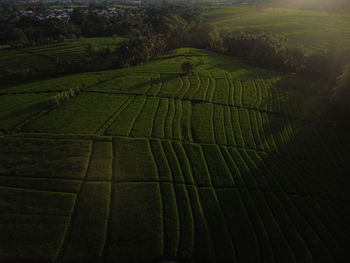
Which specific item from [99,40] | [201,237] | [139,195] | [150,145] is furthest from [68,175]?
[99,40]

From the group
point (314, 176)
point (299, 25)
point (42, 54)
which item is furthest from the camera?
point (299, 25)

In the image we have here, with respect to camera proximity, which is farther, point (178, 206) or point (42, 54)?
point (42, 54)

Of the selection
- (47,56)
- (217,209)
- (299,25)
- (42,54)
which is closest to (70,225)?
(217,209)

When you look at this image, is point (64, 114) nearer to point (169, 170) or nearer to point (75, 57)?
point (169, 170)

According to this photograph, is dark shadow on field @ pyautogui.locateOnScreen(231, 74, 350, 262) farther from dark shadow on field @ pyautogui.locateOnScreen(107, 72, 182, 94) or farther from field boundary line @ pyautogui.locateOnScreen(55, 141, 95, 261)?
dark shadow on field @ pyautogui.locateOnScreen(107, 72, 182, 94)

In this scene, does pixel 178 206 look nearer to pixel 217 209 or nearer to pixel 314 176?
pixel 217 209

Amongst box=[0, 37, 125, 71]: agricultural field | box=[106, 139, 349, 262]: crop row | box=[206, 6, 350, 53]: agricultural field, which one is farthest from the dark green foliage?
box=[206, 6, 350, 53]: agricultural field

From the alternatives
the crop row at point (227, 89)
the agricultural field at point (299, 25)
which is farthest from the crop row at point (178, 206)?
the agricultural field at point (299, 25)

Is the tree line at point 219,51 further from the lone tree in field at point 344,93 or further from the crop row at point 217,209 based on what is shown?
the crop row at point 217,209
